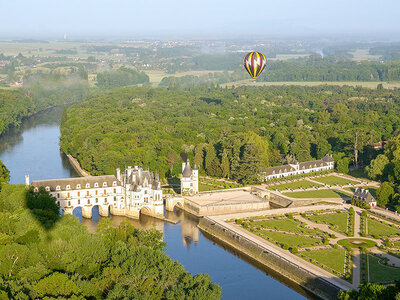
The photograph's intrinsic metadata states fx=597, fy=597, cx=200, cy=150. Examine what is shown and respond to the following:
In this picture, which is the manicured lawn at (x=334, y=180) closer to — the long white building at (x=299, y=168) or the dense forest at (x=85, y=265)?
the long white building at (x=299, y=168)

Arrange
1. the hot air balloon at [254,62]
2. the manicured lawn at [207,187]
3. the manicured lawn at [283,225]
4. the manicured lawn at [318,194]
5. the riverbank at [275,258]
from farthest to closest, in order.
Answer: the hot air balloon at [254,62] < the manicured lawn at [207,187] < the manicured lawn at [318,194] < the manicured lawn at [283,225] < the riverbank at [275,258]

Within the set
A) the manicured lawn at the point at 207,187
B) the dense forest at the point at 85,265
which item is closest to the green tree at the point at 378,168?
the manicured lawn at the point at 207,187

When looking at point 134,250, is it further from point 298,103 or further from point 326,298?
point 298,103

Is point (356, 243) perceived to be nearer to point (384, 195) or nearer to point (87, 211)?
point (384, 195)

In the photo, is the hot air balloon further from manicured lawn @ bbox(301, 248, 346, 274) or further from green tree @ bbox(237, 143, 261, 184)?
manicured lawn @ bbox(301, 248, 346, 274)

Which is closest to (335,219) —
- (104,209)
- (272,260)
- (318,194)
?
(318,194)
